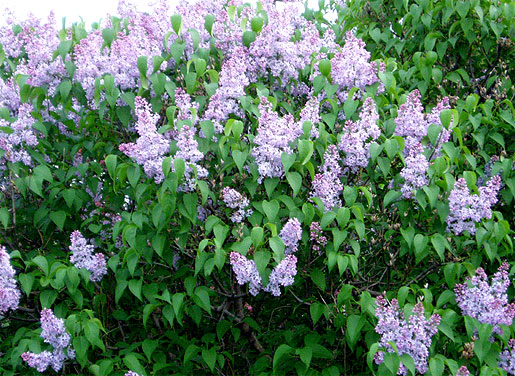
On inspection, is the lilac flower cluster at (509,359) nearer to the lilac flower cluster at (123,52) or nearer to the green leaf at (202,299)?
the green leaf at (202,299)

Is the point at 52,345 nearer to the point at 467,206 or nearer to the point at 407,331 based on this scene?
the point at 407,331

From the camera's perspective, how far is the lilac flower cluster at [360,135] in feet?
13.0

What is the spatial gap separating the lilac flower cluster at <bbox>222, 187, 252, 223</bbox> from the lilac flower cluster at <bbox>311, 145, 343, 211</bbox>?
1.33ft

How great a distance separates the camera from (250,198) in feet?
13.5

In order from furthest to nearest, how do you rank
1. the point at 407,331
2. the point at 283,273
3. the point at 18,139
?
the point at 18,139 → the point at 283,273 → the point at 407,331

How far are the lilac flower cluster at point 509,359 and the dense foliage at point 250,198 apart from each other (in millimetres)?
11

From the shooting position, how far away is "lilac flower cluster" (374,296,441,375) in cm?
354

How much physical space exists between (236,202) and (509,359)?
183 centimetres

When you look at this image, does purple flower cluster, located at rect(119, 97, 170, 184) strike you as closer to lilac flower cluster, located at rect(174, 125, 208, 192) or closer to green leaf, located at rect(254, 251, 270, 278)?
lilac flower cluster, located at rect(174, 125, 208, 192)

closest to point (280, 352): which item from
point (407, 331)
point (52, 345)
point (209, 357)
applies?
point (209, 357)

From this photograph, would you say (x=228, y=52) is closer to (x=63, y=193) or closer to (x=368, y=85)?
(x=368, y=85)

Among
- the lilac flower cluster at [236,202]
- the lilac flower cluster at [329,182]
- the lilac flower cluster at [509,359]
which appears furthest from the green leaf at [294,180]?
the lilac flower cluster at [509,359]

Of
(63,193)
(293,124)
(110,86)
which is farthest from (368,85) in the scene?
(63,193)

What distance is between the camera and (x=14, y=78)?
459cm
